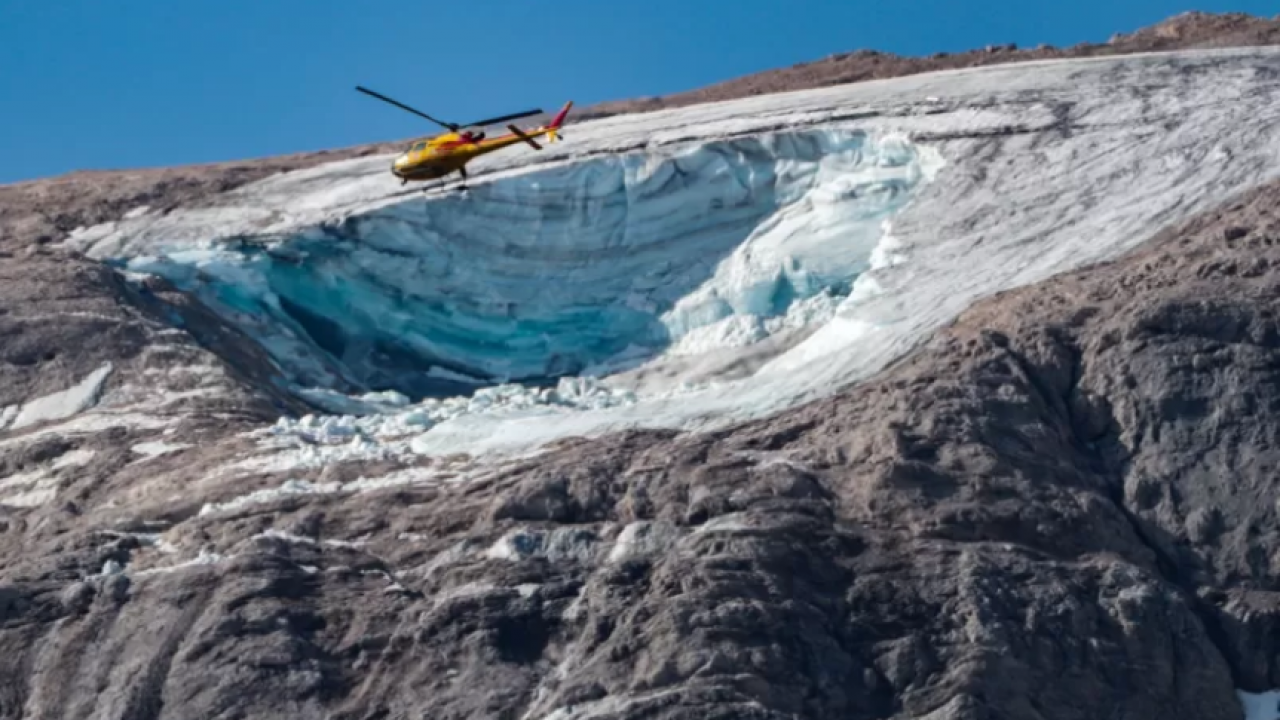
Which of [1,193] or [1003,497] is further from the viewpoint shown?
[1,193]

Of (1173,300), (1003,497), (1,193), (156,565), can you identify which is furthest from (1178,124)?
(1,193)

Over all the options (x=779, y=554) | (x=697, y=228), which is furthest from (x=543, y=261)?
(x=779, y=554)

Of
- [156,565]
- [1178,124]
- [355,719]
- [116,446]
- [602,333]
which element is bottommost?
[355,719]

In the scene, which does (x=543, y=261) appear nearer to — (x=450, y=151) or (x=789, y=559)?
(x=450, y=151)

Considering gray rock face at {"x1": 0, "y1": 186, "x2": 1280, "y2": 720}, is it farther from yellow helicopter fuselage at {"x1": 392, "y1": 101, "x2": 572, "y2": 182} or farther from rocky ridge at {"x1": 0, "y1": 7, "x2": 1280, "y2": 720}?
yellow helicopter fuselage at {"x1": 392, "y1": 101, "x2": 572, "y2": 182}

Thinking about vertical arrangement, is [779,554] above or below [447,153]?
below

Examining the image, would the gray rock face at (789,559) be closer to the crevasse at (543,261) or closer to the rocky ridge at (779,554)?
the rocky ridge at (779,554)

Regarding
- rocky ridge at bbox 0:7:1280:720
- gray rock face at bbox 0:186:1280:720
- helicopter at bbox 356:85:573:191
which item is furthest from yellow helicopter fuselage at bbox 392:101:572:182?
gray rock face at bbox 0:186:1280:720

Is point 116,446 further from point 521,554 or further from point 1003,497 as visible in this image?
point 1003,497
